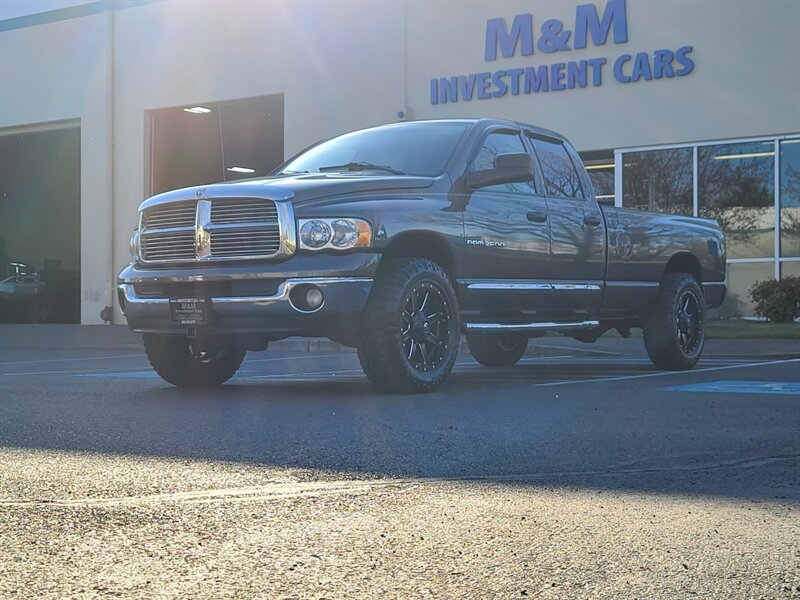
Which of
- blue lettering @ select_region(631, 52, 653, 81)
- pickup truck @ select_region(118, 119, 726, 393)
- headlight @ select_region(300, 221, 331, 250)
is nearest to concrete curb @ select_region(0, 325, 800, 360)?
pickup truck @ select_region(118, 119, 726, 393)

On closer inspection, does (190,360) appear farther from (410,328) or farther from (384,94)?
(384,94)

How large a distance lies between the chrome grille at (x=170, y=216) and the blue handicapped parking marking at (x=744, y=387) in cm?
349

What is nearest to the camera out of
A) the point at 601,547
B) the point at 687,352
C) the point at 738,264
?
the point at 601,547

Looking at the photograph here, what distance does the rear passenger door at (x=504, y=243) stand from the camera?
25.9ft

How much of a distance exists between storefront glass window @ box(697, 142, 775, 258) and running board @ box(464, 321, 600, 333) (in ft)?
35.3

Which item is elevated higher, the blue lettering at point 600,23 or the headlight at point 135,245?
the blue lettering at point 600,23

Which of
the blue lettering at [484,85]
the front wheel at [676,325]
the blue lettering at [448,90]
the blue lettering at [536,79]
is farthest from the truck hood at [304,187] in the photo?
the blue lettering at [448,90]

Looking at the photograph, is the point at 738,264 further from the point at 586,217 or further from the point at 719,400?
the point at 719,400

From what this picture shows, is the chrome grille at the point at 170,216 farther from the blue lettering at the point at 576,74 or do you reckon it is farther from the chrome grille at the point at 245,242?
the blue lettering at the point at 576,74

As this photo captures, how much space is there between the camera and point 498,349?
10930 mm

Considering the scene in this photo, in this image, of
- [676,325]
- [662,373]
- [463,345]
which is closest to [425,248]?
[662,373]

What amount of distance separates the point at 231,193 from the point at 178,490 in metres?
3.67

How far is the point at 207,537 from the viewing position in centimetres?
320

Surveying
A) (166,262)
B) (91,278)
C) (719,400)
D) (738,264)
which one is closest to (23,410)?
(166,262)
